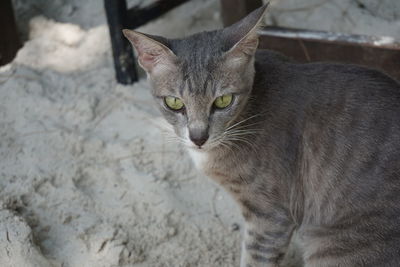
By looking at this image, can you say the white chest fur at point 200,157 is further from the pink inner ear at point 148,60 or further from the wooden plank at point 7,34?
the wooden plank at point 7,34

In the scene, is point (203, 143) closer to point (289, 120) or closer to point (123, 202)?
point (289, 120)

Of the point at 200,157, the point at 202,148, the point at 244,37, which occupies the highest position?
the point at 244,37

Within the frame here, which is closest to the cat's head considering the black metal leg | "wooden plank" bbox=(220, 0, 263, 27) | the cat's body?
the cat's body

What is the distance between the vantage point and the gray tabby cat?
237 cm

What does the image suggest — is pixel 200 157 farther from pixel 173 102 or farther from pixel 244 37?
pixel 244 37

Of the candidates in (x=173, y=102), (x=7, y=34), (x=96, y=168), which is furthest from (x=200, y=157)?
(x=7, y=34)

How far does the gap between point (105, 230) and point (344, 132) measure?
52.8 inches

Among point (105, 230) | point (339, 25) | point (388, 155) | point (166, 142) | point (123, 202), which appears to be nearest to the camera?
point (388, 155)

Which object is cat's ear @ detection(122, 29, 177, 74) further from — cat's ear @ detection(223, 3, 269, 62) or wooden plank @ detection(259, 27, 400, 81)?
wooden plank @ detection(259, 27, 400, 81)

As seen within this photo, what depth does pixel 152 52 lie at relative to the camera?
244 centimetres

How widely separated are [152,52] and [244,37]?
1.37ft

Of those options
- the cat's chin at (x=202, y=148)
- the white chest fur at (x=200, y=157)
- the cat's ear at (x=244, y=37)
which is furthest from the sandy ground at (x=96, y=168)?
the cat's ear at (x=244, y=37)

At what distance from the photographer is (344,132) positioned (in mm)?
2420

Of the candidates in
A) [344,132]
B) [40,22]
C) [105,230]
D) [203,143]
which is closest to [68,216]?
[105,230]
